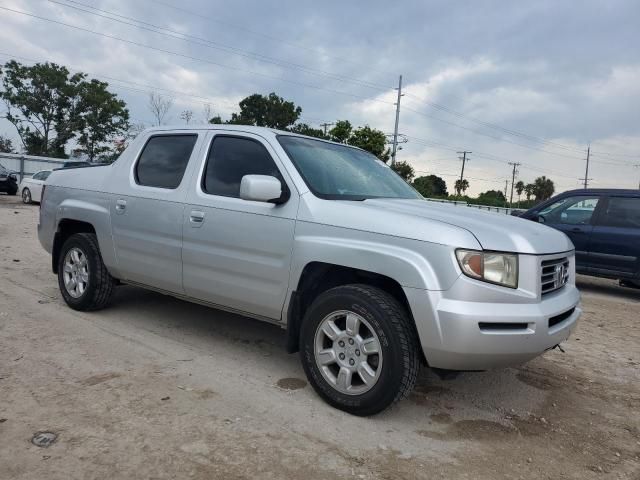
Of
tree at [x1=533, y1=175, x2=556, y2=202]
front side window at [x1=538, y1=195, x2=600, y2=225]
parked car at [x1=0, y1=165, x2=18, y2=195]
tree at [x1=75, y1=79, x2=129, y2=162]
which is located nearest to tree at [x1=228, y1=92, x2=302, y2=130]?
tree at [x1=75, y1=79, x2=129, y2=162]

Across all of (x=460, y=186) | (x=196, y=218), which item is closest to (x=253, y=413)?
(x=196, y=218)

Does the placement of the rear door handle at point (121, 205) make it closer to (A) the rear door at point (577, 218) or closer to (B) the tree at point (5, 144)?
(A) the rear door at point (577, 218)

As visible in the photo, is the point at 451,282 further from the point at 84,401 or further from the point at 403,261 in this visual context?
the point at 84,401

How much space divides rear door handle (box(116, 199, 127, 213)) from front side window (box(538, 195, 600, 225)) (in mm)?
6920

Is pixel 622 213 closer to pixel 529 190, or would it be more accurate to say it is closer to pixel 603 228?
pixel 603 228

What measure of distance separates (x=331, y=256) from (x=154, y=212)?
1810 millimetres

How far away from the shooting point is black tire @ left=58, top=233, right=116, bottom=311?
486cm

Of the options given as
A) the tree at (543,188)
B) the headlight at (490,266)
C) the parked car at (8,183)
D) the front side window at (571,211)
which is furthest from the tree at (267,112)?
the tree at (543,188)

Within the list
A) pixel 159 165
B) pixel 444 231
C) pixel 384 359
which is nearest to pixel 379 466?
pixel 384 359

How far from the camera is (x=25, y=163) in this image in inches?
1129

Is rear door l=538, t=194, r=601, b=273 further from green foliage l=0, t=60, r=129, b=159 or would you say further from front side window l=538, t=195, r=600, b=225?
green foliage l=0, t=60, r=129, b=159

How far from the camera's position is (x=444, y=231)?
114 inches

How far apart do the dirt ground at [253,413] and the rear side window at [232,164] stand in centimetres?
135

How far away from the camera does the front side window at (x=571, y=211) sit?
834 centimetres
